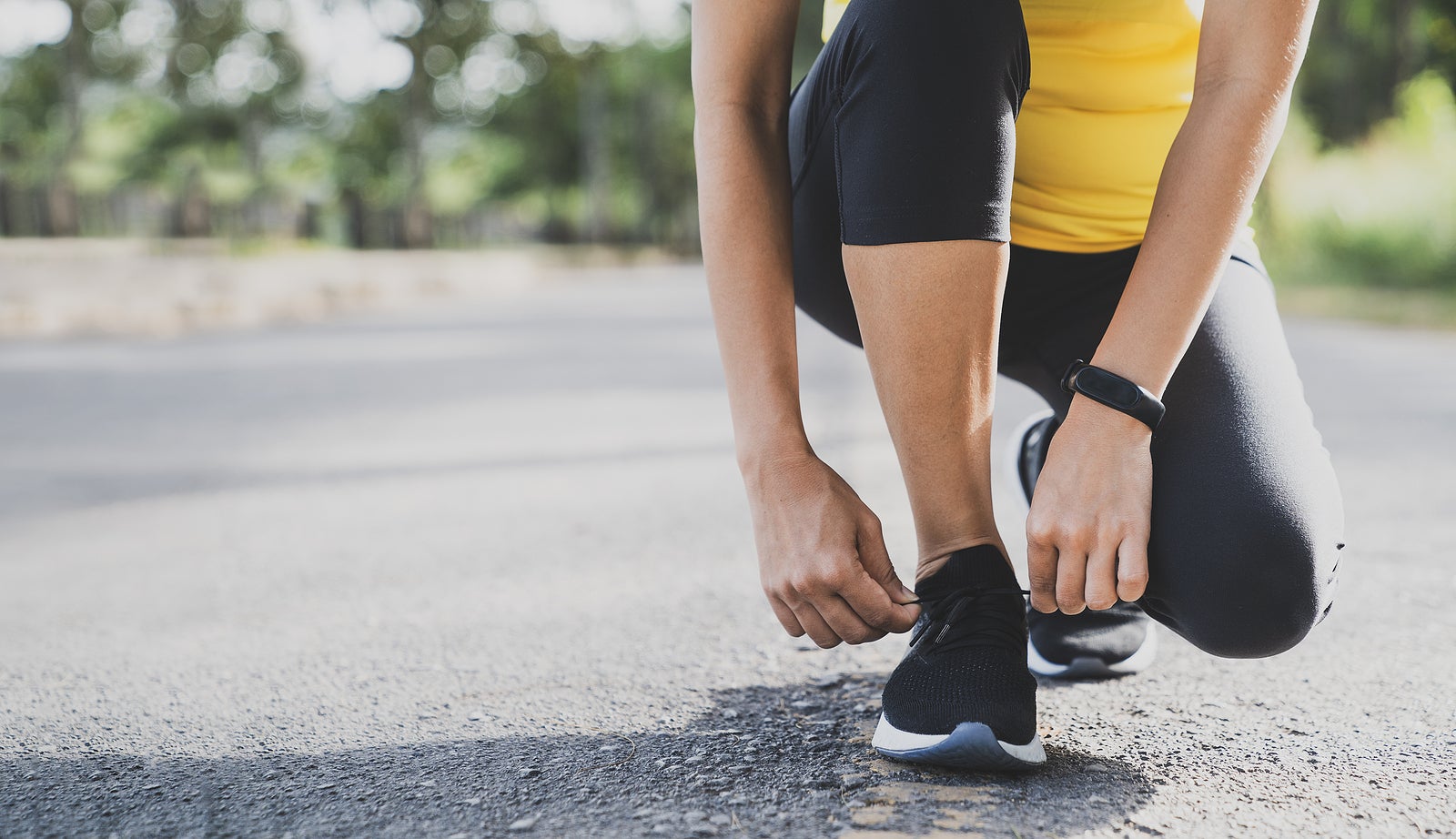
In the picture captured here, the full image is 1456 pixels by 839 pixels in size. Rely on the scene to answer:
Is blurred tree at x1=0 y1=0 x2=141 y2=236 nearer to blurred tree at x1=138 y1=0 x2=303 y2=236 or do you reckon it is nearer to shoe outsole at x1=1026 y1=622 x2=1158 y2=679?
blurred tree at x1=138 y1=0 x2=303 y2=236

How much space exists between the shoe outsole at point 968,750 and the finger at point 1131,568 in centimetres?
17

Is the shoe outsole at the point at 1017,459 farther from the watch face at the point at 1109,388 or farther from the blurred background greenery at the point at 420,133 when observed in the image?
the blurred background greenery at the point at 420,133

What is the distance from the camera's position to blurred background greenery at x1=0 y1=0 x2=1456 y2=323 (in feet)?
33.9

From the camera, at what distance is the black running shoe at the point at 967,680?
1021 mm

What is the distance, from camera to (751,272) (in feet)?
3.74

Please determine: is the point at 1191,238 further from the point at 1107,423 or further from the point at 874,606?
the point at 874,606

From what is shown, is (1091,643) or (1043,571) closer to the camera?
(1043,571)

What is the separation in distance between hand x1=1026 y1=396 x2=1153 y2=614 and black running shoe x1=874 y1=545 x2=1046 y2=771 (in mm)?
84

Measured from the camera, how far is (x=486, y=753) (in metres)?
1.15

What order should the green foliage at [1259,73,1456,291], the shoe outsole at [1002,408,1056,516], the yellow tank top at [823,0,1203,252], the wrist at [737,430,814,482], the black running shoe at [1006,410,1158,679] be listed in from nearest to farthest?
the wrist at [737,430,814,482] → the yellow tank top at [823,0,1203,252] → the black running shoe at [1006,410,1158,679] → the shoe outsole at [1002,408,1056,516] → the green foliage at [1259,73,1456,291]

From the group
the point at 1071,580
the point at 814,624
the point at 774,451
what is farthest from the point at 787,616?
the point at 1071,580

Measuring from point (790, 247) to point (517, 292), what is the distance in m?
12.8

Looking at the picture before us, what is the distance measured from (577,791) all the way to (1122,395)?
592mm

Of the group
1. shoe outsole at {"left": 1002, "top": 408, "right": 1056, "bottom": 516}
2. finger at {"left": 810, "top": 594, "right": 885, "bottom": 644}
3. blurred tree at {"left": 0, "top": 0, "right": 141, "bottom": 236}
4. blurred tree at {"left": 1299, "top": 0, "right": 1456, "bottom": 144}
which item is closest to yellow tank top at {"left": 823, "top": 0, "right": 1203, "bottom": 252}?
shoe outsole at {"left": 1002, "top": 408, "right": 1056, "bottom": 516}
